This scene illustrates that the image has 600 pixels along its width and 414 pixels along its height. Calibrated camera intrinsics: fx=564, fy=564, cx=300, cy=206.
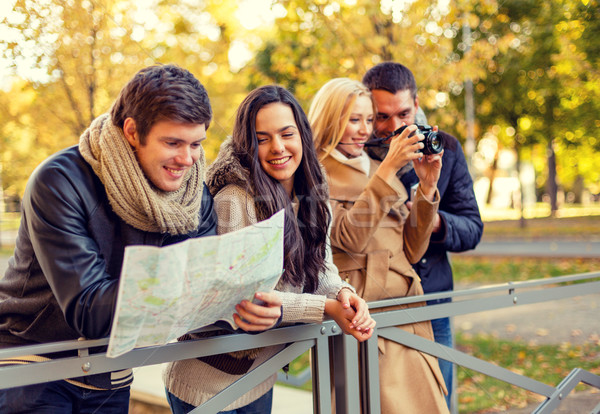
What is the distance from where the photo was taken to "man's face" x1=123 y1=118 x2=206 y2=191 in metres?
1.39

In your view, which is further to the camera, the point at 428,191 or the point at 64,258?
the point at 428,191

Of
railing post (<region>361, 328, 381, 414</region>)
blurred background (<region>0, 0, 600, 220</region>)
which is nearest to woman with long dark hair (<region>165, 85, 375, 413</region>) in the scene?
railing post (<region>361, 328, 381, 414</region>)

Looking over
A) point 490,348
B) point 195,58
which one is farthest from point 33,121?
point 490,348

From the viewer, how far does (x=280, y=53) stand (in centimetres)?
446

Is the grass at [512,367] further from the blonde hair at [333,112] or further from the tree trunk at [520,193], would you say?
the tree trunk at [520,193]

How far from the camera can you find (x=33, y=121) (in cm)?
338

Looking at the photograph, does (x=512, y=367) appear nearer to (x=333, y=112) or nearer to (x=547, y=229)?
(x=333, y=112)

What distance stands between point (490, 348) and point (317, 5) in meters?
3.85

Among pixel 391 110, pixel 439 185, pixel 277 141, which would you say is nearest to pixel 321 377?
pixel 277 141

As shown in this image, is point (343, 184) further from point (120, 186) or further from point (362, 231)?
point (120, 186)

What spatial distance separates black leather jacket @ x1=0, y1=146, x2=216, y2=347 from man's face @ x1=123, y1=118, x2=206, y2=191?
126 mm

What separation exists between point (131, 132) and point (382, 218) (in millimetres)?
911

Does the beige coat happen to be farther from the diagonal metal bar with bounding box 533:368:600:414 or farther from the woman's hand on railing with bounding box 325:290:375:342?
the diagonal metal bar with bounding box 533:368:600:414

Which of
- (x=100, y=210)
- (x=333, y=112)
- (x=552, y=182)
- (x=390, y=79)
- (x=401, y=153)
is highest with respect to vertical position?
(x=552, y=182)
